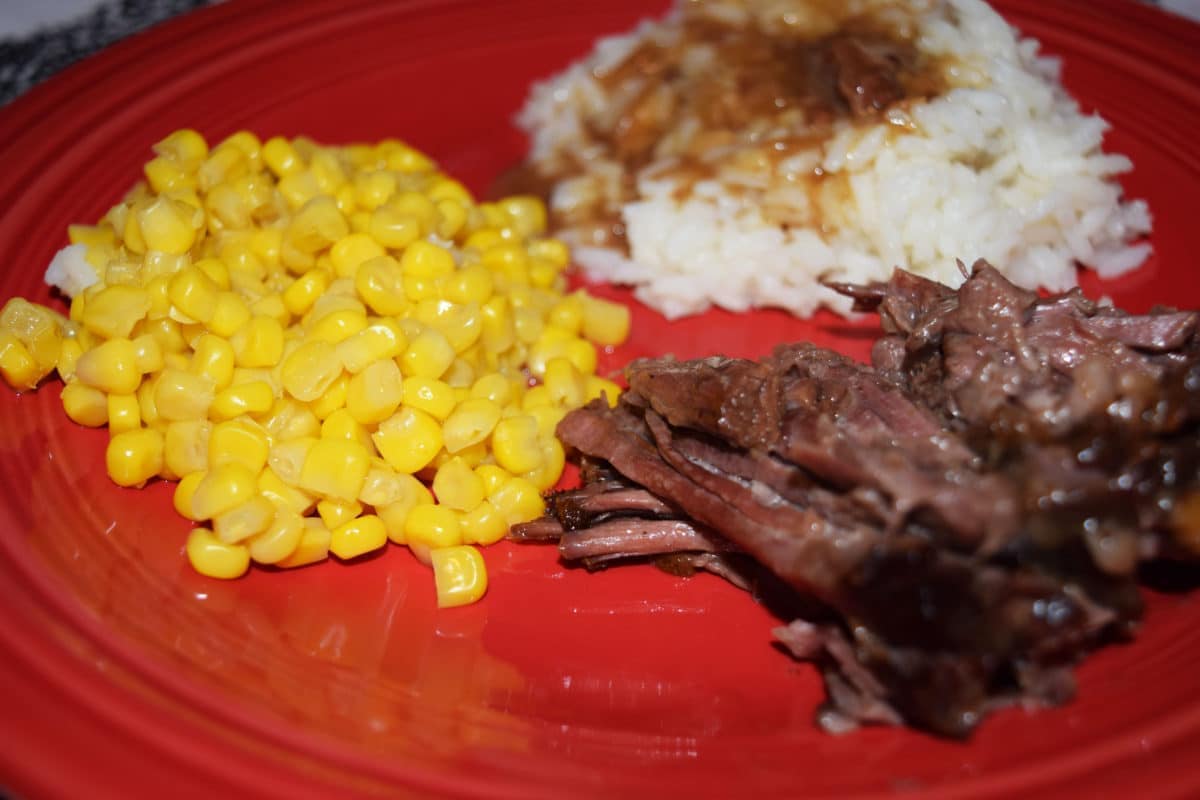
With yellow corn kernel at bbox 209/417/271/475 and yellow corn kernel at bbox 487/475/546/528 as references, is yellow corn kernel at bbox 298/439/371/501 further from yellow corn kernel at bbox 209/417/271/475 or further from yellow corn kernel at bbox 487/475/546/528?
yellow corn kernel at bbox 487/475/546/528

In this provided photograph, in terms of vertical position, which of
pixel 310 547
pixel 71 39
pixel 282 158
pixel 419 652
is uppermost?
pixel 282 158

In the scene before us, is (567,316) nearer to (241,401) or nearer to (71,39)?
Result: (241,401)

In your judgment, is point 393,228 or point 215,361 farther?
point 393,228

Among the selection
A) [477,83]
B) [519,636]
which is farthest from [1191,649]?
[477,83]

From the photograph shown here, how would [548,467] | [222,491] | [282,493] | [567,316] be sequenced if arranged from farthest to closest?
[567,316] → [548,467] → [282,493] → [222,491]

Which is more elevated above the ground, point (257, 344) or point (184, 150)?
point (184, 150)

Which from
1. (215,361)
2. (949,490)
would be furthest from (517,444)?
(949,490)

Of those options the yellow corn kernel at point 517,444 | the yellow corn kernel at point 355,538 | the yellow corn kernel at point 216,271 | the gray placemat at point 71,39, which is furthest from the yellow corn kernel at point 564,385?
the gray placemat at point 71,39
